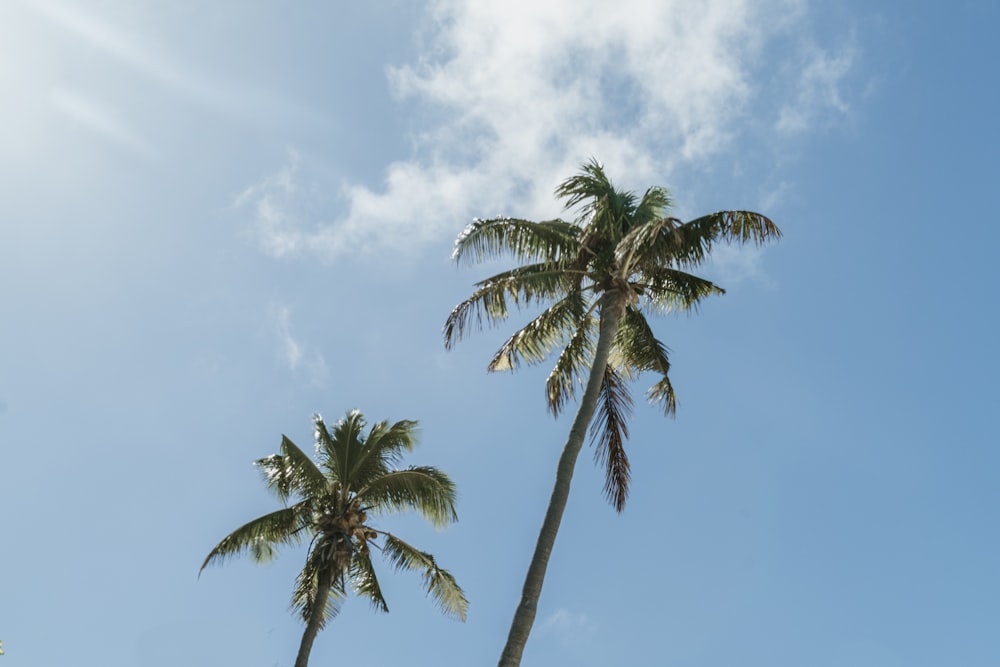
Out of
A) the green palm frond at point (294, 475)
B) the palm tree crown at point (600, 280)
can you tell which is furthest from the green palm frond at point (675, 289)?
→ the green palm frond at point (294, 475)

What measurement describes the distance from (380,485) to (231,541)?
3638 mm

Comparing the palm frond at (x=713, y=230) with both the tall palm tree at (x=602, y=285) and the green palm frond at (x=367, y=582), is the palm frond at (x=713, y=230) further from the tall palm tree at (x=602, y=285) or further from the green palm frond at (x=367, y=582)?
the green palm frond at (x=367, y=582)

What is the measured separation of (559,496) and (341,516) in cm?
903

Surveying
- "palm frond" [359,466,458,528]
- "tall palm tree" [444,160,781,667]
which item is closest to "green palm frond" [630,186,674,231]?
"tall palm tree" [444,160,781,667]

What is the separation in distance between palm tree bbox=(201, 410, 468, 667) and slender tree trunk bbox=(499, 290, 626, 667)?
732cm

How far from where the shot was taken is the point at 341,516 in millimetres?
22844

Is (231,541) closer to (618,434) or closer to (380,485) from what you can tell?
(380,485)

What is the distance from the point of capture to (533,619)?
13750 millimetres

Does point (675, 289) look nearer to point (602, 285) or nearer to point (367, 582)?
point (602, 285)

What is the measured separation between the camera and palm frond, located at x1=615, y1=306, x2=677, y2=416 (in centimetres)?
1920

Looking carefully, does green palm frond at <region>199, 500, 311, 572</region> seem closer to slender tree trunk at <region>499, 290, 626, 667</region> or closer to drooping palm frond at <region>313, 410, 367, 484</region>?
drooping palm frond at <region>313, 410, 367, 484</region>

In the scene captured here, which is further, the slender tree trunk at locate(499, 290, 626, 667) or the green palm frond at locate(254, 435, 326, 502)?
the green palm frond at locate(254, 435, 326, 502)

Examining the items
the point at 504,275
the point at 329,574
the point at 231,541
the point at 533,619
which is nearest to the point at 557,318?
the point at 504,275

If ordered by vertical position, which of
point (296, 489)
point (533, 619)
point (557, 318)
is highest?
point (557, 318)
